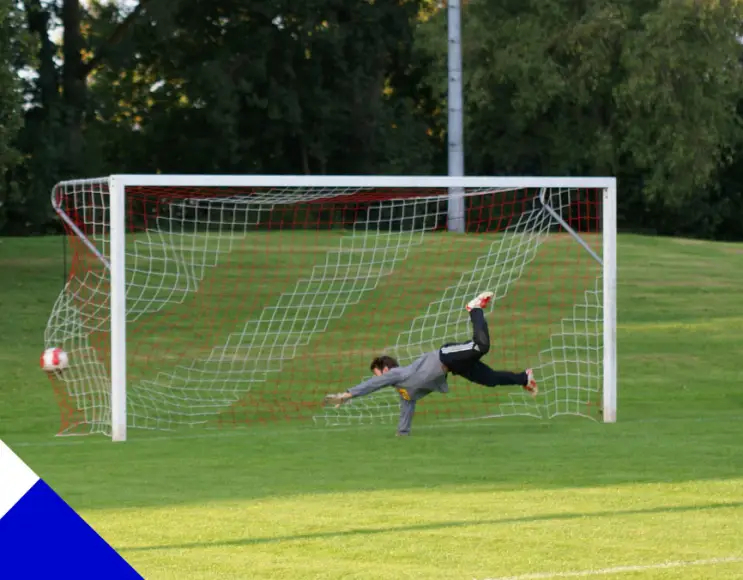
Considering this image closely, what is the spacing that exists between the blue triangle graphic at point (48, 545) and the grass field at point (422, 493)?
10.6 ft

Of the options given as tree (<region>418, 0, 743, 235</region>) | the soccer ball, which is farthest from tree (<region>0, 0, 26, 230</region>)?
tree (<region>418, 0, 743, 235</region>)

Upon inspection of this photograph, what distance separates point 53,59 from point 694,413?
93.6 ft

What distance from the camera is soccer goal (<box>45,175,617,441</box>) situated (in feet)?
46.9

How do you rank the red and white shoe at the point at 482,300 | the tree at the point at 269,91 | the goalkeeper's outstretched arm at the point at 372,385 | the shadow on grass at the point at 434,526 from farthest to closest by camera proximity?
the tree at the point at 269,91 < the red and white shoe at the point at 482,300 < the goalkeeper's outstretched arm at the point at 372,385 < the shadow on grass at the point at 434,526

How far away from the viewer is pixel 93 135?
1618 inches

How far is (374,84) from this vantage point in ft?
147

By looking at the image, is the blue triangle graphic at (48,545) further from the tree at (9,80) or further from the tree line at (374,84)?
the tree line at (374,84)

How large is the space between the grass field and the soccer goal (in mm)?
833

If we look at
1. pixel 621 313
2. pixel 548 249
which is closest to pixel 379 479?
pixel 621 313

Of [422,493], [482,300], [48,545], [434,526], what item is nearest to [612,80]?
[482,300]

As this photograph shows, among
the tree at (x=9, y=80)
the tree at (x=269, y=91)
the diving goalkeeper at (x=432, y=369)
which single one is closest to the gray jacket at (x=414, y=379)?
the diving goalkeeper at (x=432, y=369)

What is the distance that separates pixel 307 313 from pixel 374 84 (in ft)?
79.0

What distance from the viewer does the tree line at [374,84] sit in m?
41.3

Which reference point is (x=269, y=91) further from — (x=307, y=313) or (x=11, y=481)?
(x=11, y=481)
